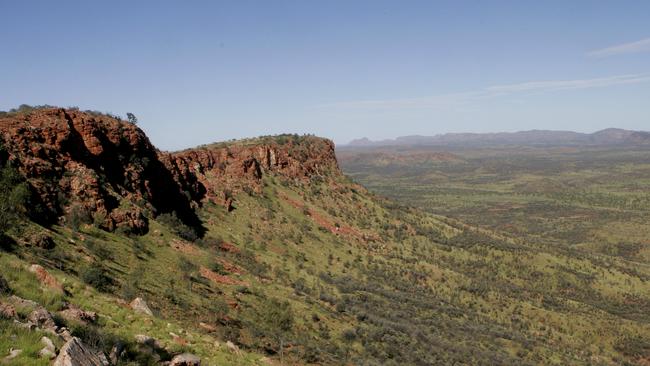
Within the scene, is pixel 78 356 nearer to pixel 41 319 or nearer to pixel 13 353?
pixel 13 353

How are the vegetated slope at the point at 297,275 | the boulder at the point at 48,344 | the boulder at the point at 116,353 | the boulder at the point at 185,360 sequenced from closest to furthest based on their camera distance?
the boulder at the point at 48,344 < the boulder at the point at 116,353 < the boulder at the point at 185,360 < the vegetated slope at the point at 297,275

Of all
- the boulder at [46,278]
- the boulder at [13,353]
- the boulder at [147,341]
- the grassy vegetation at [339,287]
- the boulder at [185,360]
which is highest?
the boulder at [13,353]

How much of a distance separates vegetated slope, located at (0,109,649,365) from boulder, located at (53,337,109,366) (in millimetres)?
423

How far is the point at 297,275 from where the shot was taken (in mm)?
40594

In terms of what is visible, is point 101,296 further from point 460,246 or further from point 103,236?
point 460,246

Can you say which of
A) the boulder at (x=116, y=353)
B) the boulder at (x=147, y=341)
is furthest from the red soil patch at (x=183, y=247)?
the boulder at (x=116, y=353)

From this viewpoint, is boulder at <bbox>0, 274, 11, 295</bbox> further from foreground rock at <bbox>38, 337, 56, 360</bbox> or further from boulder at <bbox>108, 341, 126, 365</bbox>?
foreground rock at <bbox>38, 337, 56, 360</bbox>

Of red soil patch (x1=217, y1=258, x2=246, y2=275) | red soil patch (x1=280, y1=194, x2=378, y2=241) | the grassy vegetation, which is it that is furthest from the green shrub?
red soil patch (x1=280, y1=194, x2=378, y2=241)

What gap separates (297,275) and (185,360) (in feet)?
92.5

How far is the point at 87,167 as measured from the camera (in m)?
32.2

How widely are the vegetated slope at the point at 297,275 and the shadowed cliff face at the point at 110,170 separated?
0.70 ft

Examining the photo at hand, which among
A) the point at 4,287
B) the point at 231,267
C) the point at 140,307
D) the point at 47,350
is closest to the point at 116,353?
the point at 47,350

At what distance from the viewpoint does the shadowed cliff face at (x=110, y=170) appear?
27.9 m

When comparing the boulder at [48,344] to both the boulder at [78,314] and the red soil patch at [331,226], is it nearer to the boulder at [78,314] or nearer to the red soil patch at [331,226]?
the boulder at [78,314]
